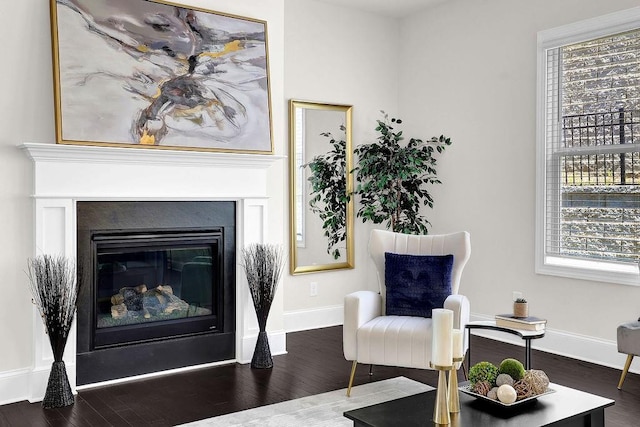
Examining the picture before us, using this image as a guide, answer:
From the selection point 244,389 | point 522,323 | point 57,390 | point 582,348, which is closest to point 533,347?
point 582,348

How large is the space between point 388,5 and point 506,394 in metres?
4.17

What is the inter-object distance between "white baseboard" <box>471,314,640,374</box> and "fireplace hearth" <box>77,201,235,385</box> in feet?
7.51

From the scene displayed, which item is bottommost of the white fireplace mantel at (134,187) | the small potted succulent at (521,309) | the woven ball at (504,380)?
the woven ball at (504,380)

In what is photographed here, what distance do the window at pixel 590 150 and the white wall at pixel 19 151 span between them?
3.51 metres

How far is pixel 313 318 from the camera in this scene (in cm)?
548

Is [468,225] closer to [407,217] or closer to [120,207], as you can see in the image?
[407,217]

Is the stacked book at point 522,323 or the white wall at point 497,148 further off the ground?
the white wall at point 497,148

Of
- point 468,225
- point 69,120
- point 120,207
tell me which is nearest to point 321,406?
point 120,207

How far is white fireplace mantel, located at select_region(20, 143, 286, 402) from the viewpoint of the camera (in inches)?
139

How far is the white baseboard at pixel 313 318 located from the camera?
5333 millimetres

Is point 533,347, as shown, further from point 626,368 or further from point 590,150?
point 590,150

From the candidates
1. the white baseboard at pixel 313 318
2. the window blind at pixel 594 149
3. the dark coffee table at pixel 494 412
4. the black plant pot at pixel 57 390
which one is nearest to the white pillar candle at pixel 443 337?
the dark coffee table at pixel 494 412

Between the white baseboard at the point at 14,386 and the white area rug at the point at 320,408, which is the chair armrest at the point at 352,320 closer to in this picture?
the white area rug at the point at 320,408

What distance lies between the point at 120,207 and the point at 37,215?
490 mm
